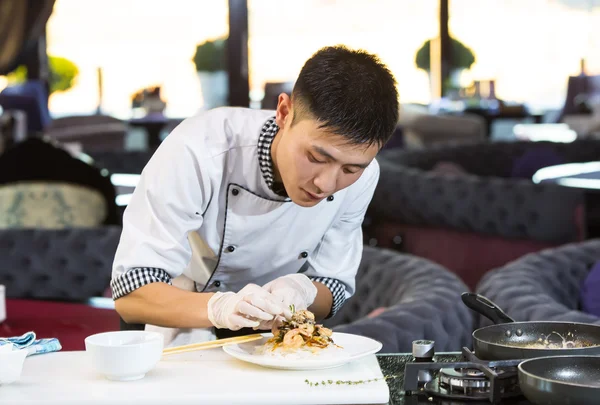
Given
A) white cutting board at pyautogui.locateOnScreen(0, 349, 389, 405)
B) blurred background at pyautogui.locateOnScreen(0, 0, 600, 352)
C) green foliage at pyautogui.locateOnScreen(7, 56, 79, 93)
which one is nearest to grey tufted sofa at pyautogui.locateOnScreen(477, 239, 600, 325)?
blurred background at pyautogui.locateOnScreen(0, 0, 600, 352)

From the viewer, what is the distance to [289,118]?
1656mm

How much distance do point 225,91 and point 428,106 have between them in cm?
252

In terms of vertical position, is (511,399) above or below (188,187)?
below

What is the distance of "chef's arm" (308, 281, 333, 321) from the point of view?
1906 millimetres

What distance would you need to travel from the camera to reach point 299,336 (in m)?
1.41

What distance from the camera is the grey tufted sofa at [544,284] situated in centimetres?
204

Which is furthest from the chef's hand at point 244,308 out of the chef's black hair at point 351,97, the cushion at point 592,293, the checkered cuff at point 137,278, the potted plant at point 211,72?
the potted plant at point 211,72

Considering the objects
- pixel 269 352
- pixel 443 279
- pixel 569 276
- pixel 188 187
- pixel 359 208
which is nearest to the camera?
pixel 269 352

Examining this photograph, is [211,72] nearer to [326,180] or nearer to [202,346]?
[326,180]

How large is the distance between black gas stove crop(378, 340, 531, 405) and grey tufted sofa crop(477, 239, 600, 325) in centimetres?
72

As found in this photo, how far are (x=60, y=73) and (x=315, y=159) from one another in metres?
9.11

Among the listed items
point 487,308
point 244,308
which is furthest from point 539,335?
point 244,308

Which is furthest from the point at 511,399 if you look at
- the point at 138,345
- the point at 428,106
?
the point at 428,106

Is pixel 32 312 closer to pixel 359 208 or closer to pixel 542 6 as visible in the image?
pixel 359 208
